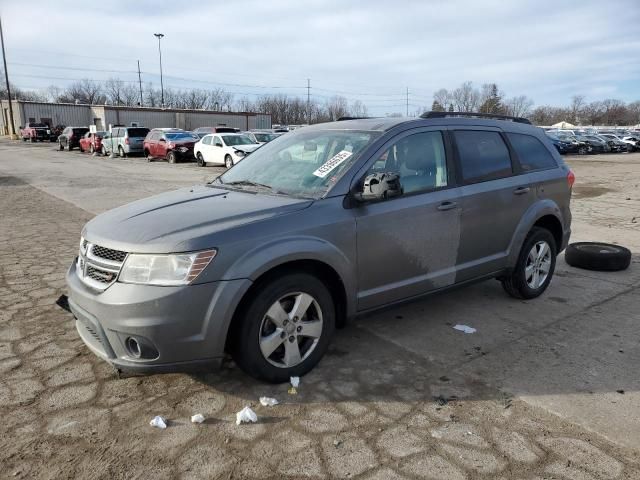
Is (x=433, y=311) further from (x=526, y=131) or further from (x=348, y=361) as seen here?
(x=526, y=131)

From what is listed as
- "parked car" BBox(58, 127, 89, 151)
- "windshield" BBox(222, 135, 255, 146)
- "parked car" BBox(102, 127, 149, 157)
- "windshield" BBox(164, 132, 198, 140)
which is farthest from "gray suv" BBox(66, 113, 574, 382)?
"parked car" BBox(58, 127, 89, 151)

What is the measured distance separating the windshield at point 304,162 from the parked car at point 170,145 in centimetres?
2282

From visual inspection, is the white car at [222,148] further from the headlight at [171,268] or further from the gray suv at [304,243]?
the headlight at [171,268]

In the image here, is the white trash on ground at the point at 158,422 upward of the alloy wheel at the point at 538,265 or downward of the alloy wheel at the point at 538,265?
downward

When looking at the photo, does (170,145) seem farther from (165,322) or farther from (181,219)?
(165,322)

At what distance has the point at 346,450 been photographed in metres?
2.75

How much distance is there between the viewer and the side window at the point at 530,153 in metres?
4.99

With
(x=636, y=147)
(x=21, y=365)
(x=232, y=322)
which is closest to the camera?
(x=232, y=322)

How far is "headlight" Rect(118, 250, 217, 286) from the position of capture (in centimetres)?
296

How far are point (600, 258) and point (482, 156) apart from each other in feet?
8.58

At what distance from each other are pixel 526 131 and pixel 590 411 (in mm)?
3029

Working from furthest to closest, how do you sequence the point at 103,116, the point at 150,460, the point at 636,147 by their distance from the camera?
the point at 103,116, the point at 636,147, the point at 150,460

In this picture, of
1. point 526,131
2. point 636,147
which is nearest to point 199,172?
point 526,131

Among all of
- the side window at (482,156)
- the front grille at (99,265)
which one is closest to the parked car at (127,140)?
the side window at (482,156)
